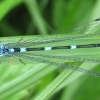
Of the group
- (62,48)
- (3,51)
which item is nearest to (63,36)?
(62,48)

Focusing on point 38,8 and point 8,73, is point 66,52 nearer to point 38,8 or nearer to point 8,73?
point 8,73

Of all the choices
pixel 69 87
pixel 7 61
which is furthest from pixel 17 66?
pixel 69 87

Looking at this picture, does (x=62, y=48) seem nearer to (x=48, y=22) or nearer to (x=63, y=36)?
(x=63, y=36)

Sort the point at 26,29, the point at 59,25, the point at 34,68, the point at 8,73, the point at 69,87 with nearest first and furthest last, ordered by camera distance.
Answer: the point at 34,68 → the point at 8,73 → the point at 69,87 → the point at 59,25 → the point at 26,29

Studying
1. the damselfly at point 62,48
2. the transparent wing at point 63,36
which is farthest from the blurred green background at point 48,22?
the transparent wing at point 63,36

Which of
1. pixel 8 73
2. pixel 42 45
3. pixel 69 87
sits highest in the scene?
pixel 42 45

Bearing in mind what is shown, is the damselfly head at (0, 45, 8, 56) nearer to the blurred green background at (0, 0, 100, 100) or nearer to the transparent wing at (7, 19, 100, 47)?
the transparent wing at (7, 19, 100, 47)
